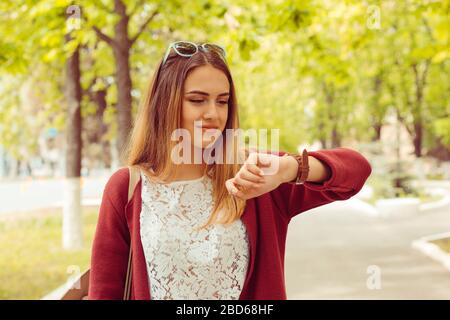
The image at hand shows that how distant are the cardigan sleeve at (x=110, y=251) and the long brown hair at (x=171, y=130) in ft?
0.45

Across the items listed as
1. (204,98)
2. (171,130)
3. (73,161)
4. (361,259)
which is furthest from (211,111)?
(73,161)

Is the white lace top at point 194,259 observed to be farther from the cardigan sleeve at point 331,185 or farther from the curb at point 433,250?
the curb at point 433,250

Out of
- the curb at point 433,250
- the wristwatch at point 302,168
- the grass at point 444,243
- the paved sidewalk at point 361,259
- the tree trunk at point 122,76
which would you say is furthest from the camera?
the grass at point 444,243

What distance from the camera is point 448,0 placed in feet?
20.6

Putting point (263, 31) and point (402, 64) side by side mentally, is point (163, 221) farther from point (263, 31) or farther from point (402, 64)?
point (402, 64)

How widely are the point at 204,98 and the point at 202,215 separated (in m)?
0.35

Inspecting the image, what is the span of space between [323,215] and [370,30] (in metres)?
8.91

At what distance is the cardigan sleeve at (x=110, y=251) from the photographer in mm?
1791

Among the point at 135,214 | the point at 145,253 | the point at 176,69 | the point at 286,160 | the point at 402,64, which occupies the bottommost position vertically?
the point at 145,253

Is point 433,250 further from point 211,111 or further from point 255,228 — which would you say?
point 211,111

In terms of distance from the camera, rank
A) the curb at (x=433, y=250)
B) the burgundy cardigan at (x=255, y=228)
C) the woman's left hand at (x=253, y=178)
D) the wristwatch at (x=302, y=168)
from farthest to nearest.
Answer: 1. the curb at (x=433, y=250)
2. the burgundy cardigan at (x=255, y=228)
3. the wristwatch at (x=302, y=168)
4. the woman's left hand at (x=253, y=178)

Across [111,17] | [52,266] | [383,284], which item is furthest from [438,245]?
[111,17]

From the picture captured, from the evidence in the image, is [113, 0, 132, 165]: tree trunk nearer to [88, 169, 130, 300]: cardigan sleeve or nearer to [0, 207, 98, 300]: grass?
[0, 207, 98, 300]: grass

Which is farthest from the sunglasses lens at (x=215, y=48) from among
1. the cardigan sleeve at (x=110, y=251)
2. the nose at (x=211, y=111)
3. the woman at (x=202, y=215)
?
the cardigan sleeve at (x=110, y=251)
